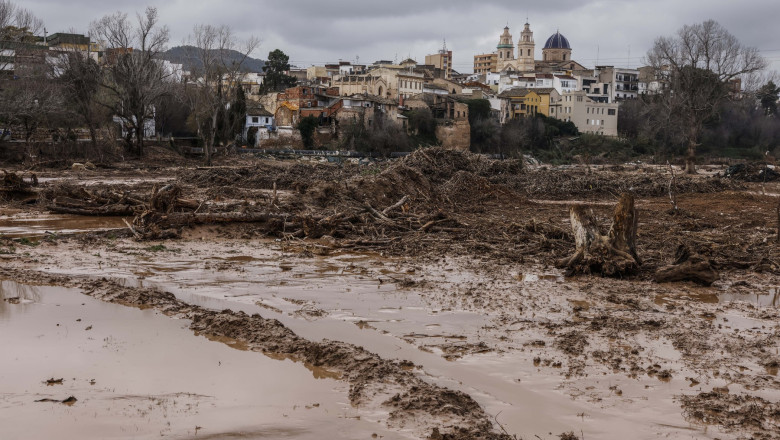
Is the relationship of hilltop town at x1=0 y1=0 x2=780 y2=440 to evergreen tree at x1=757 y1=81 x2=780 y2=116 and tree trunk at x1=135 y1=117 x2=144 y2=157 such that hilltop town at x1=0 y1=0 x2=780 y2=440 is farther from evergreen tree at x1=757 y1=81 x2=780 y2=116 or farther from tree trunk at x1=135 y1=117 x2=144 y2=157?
evergreen tree at x1=757 y1=81 x2=780 y2=116

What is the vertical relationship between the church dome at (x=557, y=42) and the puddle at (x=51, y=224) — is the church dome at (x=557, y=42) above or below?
above

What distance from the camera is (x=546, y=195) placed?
80.7 feet

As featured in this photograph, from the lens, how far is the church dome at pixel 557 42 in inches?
5133

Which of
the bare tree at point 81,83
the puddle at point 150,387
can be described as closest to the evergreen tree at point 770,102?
the bare tree at point 81,83

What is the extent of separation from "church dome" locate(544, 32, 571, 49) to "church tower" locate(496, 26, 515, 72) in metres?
7.81

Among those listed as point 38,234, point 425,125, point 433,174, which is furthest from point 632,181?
point 425,125

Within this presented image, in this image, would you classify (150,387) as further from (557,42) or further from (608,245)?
(557,42)

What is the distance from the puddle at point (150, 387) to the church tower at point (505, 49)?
13405 centimetres

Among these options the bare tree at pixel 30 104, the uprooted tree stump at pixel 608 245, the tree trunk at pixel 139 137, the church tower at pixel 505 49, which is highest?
the church tower at pixel 505 49

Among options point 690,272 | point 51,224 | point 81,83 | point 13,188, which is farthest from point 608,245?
point 81,83

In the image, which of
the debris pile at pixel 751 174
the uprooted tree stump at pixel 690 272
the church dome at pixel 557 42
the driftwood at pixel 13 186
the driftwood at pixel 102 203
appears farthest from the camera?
the church dome at pixel 557 42

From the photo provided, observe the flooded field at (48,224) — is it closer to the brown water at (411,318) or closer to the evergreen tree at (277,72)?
the brown water at (411,318)

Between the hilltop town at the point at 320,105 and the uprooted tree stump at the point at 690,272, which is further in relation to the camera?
the hilltop town at the point at 320,105

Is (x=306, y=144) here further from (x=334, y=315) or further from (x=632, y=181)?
(x=334, y=315)
